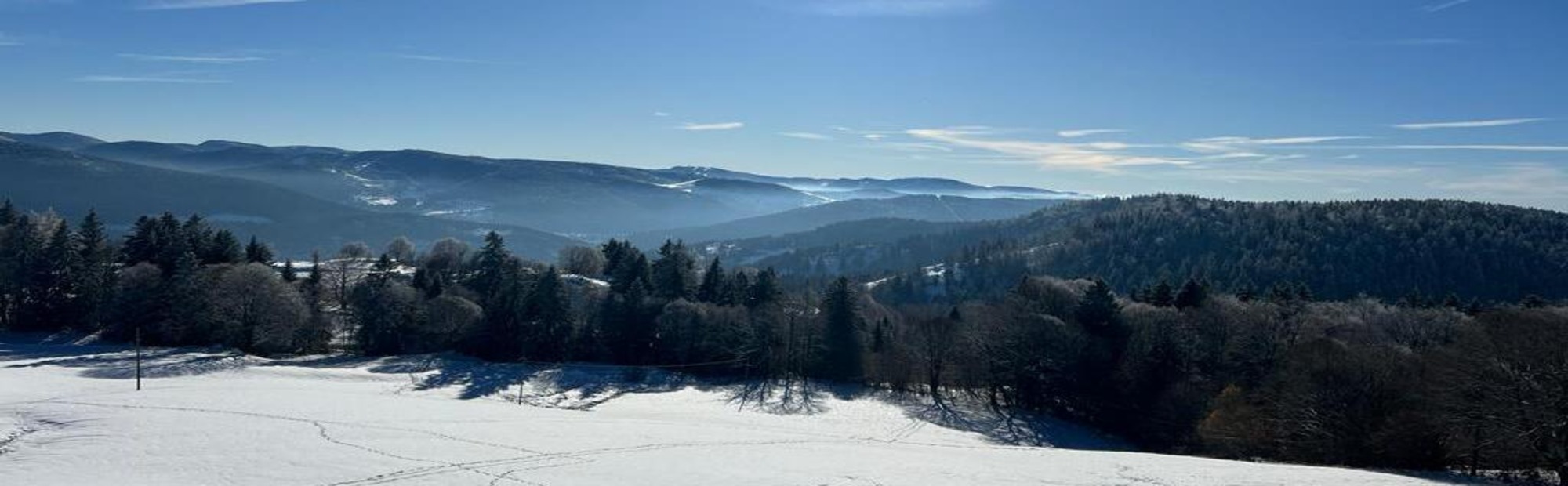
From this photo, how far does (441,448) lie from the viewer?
3403cm

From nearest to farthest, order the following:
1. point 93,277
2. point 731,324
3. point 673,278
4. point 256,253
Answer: point 93,277 → point 731,324 → point 673,278 → point 256,253

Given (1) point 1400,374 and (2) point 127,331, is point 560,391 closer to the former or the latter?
(2) point 127,331

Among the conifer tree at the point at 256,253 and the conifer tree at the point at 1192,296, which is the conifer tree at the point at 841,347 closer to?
the conifer tree at the point at 1192,296

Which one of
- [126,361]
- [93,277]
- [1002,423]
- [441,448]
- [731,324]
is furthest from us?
[731,324]

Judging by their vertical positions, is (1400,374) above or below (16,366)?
above

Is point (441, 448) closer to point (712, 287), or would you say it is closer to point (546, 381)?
point (546, 381)

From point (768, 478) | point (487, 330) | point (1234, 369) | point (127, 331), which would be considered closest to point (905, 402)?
point (1234, 369)

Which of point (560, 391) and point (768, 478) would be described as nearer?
point (768, 478)

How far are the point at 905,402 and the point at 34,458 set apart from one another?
5789 cm

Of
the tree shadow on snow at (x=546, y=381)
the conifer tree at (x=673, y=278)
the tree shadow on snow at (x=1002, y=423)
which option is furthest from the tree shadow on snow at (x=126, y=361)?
the tree shadow on snow at (x=1002, y=423)

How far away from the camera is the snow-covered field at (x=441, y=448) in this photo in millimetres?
29750

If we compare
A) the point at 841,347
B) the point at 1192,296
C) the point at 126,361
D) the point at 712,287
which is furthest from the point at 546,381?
the point at 1192,296

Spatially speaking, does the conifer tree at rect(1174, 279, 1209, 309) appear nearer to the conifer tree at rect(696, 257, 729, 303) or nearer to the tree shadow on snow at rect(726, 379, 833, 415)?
the tree shadow on snow at rect(726, 379, 833, 415)

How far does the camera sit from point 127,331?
3127 inches
